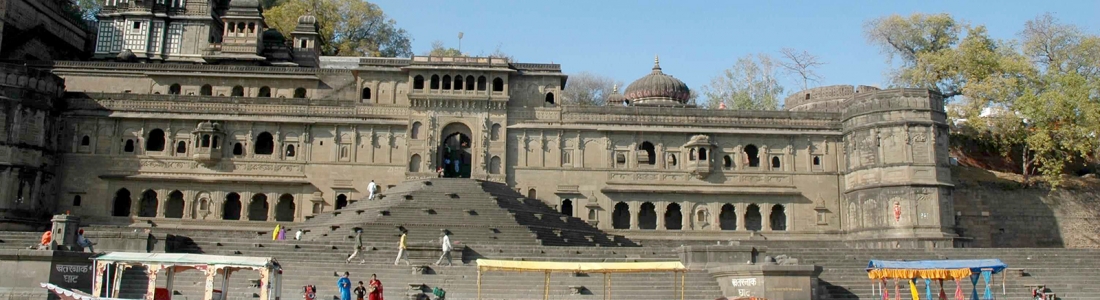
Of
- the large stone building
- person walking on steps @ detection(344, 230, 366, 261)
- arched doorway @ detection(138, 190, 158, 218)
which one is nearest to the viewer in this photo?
person walking on steps @ detection(344, 230, 366, 261)

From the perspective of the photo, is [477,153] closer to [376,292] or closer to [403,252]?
[403,252]

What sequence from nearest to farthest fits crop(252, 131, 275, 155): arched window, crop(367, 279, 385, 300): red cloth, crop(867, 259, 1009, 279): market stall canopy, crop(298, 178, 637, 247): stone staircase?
crop(367, 279, 385, 300): red cloth → crop(867, 259, 1009, 279): market stall canopy → crop(298, 178, 637, 247): stone staircase → crop(252, 131, 275, 155): arched window

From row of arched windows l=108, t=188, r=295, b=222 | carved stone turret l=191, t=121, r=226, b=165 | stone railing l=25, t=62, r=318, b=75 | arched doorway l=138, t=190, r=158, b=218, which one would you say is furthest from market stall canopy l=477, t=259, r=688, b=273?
stone railing l=25, t=62, r=318, b=75

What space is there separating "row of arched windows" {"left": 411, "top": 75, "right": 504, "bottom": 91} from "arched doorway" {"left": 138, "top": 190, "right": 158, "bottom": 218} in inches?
467

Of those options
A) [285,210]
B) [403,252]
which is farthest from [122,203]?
[403,252]

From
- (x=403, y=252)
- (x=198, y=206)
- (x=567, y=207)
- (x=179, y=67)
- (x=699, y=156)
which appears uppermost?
(x=179, y=67)

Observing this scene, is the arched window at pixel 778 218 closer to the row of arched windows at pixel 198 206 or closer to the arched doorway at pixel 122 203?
the row of arched windows at pixel 198 206

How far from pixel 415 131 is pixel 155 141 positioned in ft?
37.3

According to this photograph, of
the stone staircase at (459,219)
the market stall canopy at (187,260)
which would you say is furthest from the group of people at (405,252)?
the market stall canopy at (187,260)

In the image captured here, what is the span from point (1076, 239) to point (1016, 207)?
2.76 m

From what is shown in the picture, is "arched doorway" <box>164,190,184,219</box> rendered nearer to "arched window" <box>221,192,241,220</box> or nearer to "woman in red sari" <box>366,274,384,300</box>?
"arched window" <box>221,192,241,220</box>

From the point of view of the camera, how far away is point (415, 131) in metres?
38.8

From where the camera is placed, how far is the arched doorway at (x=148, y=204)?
3838 cm

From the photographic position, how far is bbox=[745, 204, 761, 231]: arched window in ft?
130
